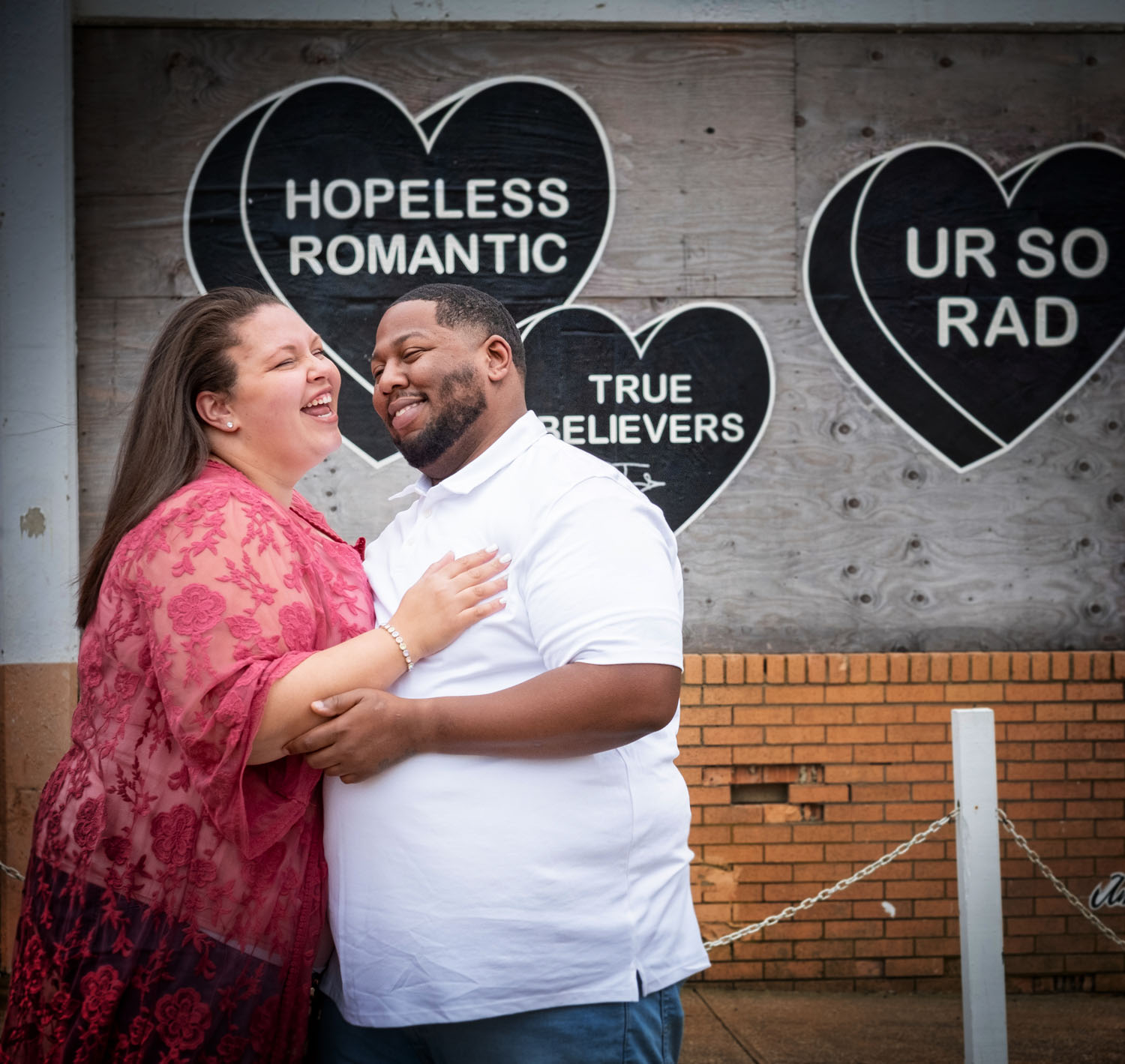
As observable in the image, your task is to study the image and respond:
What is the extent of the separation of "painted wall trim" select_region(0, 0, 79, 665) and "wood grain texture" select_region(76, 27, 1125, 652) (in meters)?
0.13

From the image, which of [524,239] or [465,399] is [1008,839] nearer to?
[524,239]

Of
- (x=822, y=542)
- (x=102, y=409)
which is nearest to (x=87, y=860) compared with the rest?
(x=102, y=409)

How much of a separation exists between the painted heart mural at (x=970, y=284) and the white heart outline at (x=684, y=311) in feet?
1.00

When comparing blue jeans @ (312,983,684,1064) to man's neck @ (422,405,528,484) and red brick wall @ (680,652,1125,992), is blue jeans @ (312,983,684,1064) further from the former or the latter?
red brick wall @ (680,652,1125,992)

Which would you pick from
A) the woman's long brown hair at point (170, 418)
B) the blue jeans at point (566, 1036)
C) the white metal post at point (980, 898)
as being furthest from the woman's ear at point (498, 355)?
the white metal post at point (980, 898)

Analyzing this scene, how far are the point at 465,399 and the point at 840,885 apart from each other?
2.65 meters

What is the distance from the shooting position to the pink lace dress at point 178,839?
6.51ft

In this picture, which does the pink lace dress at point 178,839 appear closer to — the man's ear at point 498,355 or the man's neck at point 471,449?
the man's neck at point 471,449

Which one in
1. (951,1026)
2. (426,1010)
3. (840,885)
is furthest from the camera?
(951,1026)

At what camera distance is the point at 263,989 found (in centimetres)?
208

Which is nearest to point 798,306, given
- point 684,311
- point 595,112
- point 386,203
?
point 684,311

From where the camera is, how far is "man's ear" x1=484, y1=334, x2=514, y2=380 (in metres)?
2.46

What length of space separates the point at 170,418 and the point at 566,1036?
141cm

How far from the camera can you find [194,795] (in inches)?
79.9
